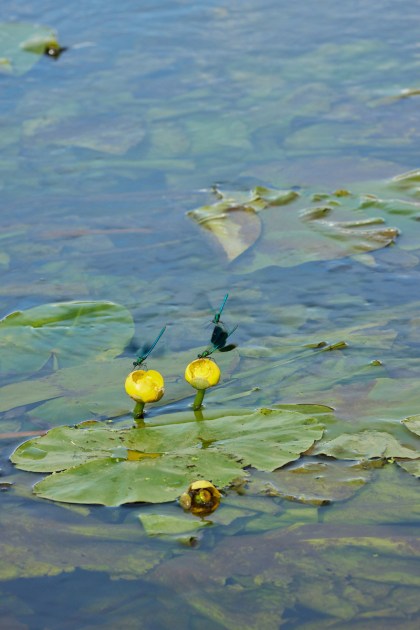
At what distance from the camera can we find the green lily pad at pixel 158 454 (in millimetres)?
1945

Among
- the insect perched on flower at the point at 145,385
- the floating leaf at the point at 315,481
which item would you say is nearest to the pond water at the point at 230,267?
the floating leaf at the point at 315,481

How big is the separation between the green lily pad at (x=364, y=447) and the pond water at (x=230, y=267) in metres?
0.01

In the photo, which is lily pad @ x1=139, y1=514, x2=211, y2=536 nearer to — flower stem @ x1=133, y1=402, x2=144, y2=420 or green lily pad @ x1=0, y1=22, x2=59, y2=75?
flower stem @ x1=133, y1=402, x2=144, y2=420

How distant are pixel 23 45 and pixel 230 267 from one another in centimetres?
231

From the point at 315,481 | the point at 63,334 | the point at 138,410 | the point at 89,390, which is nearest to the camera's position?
the point at 315,481

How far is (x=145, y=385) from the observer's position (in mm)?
2119

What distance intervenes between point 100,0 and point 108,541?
4.04 m

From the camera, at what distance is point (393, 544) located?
1.84 m

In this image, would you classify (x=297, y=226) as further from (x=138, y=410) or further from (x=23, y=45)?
(x=23, y=45)

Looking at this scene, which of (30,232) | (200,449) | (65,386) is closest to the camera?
(200,449)

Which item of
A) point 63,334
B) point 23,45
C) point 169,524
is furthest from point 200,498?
point 23,45

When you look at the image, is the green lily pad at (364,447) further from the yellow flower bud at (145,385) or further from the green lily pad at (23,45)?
the green lily pad at (23,45)

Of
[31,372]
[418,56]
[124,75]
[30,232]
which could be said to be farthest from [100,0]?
[31,372]

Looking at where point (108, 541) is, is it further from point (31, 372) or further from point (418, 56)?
point (418, 56)
